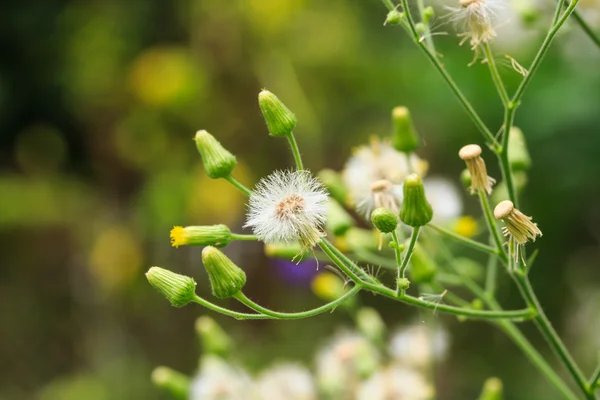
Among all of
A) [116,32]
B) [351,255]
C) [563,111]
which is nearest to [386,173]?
[351,255]

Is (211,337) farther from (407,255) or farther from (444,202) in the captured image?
(407,255)

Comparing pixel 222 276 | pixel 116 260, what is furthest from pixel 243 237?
pixel 116 260

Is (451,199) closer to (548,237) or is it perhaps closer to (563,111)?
(563,111)

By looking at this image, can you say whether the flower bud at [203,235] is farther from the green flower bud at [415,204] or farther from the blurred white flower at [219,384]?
the blurred white flower at [219,384]

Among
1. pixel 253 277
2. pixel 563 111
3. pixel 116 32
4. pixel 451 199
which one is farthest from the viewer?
pixel 116 32

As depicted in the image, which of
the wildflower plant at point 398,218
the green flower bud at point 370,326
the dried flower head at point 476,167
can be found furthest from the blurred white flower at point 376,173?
the green flower bud at point 370,326
